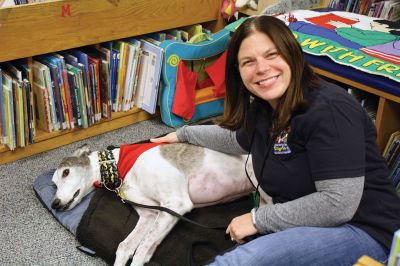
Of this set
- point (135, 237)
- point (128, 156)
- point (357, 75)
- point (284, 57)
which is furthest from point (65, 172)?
point (357, 75)

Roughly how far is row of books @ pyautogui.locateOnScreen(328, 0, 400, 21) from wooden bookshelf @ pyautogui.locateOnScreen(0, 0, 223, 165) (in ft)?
2.72

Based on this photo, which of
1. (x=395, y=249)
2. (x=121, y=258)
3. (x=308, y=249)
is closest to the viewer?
(x=395, y=249)

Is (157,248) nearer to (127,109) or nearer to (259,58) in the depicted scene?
(259,58)

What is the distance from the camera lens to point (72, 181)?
2.08 m

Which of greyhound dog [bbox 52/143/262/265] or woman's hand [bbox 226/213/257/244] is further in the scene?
greyhound dog [bbox 52/143/262/265]

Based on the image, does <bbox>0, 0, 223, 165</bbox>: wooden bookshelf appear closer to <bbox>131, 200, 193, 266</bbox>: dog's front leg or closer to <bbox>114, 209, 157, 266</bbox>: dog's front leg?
<bbox>114, 209, 157, 266</bbox>: dog's front leg

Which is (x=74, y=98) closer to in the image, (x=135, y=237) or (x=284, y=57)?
(x=135, y=237)

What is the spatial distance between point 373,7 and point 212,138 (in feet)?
5.26

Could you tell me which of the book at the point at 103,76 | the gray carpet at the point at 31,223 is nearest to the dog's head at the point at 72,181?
the gray carpet at the point at 31,223

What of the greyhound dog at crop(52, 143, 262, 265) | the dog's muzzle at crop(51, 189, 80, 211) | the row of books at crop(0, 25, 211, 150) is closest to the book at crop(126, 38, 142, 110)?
the row of books at crop(0, 25, 211, 150)

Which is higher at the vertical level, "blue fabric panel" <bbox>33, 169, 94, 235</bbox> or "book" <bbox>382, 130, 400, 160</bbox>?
"book" <bbox>382, 130, 400, 160</bbox>

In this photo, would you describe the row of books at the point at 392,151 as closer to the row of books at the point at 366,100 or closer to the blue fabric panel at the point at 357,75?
the row of books at the point at 366,100

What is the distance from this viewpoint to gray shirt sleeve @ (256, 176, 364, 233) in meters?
1.30

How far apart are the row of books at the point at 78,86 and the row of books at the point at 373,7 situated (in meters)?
1.01
